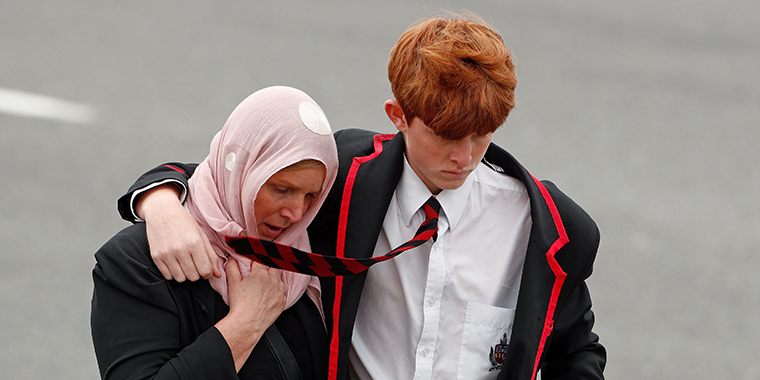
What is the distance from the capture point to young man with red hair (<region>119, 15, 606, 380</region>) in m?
2.21

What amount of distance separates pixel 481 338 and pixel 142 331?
93cm

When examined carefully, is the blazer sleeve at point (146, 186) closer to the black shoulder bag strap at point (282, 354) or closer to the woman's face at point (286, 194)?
the woman's face at point (286, 194)

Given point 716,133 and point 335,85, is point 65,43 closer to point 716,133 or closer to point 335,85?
point 335,85

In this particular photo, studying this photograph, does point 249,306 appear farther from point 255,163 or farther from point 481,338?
point 481,338

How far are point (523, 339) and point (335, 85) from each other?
4879 mm

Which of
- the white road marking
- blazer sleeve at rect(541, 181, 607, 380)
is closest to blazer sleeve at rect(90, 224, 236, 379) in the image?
blazer sleeve at rect(541, 181, 607, 380)

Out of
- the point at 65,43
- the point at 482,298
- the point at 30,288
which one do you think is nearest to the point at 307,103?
the point at 482,298

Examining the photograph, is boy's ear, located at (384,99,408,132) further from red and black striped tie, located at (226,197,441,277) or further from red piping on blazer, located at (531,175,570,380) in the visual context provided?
red piping on blazer, located at (531,175,570,380)

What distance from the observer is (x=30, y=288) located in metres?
4.77

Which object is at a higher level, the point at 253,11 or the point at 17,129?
the point at 253,11

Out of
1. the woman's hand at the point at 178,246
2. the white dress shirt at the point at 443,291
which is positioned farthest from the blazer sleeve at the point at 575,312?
the woman's hand at the point at 178,246

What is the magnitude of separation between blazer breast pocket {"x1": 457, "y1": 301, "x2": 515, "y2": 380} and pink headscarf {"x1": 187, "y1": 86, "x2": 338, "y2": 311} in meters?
0.48

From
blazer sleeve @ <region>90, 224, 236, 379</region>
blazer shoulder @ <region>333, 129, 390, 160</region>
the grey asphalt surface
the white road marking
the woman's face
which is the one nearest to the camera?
blazer sleeve @ <region>90, 224, 236, 379</region>

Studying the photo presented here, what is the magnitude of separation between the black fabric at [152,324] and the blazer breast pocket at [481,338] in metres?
0.54
